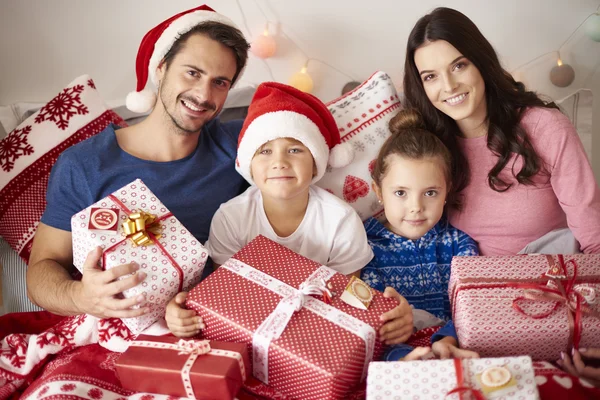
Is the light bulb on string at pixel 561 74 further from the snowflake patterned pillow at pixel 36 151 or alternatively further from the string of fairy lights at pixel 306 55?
the snowflake patterned pillow at pixel 36 151

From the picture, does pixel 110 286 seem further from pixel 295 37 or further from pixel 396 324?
pixel 295 37

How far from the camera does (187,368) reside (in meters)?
1.32

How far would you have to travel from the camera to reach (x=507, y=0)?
250 centimetres

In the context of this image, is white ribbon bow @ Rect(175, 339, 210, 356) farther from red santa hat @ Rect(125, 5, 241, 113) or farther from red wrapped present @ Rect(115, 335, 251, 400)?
red santa hat @ Rect(125, 5, 241, 113)

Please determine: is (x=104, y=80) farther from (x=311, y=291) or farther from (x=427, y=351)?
(x=427, y=351)

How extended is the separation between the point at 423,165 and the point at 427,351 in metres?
0.66

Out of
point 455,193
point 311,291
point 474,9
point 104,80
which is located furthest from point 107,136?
point 474,9

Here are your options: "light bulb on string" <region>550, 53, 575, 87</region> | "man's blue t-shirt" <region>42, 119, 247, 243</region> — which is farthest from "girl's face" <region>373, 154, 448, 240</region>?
"light bulb on string" <region>550, 53, 575, 87</region>

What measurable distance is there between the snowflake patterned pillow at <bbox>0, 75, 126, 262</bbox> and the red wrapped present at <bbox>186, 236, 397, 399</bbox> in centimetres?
92

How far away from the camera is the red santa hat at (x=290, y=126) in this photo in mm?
1710

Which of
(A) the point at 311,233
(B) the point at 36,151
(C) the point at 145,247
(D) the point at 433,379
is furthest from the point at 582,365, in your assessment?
(B) the point at 36,151

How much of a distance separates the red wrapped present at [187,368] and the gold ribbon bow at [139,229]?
287mm

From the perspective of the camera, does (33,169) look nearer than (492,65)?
No

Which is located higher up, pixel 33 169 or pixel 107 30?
pixel 107 30
